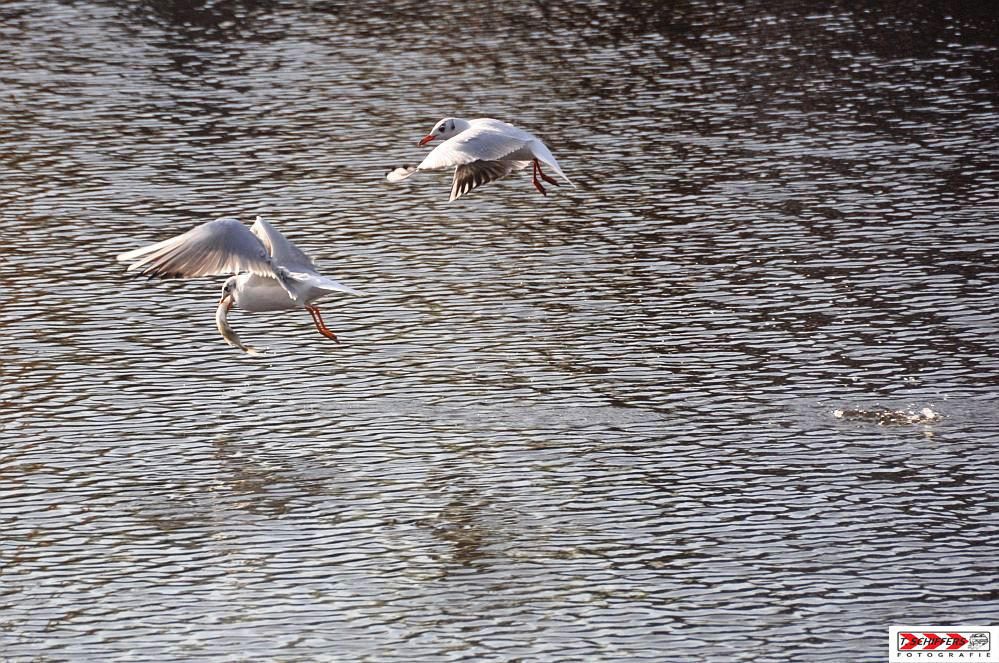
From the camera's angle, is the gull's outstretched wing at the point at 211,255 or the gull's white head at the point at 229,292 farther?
the gull's white head at the point at 229,292

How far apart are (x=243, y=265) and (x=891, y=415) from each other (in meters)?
5.00

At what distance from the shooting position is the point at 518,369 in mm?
15117

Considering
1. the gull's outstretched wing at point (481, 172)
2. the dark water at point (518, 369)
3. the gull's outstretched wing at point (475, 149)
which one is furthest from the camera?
the gull's outstretched wing at point (481, 172)

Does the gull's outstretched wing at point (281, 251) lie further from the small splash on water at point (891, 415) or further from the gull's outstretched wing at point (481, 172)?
the small splash on water at point (891, 415)

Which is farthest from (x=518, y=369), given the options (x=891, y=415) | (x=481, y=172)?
(x=891, y=415)

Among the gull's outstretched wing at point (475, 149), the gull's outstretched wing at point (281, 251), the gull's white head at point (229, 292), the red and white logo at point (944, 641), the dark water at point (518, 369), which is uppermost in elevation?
the gull's outstretched wing at point (475, 149)

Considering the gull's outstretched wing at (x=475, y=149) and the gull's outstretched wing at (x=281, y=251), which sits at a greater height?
the gull's outstretched wing at (x=475, y=149)

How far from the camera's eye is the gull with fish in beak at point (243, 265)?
13.7 meters

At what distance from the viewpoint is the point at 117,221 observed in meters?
19.7

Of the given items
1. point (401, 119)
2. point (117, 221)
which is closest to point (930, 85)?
point (401, 119)

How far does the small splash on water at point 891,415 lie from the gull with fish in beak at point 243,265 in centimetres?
386
